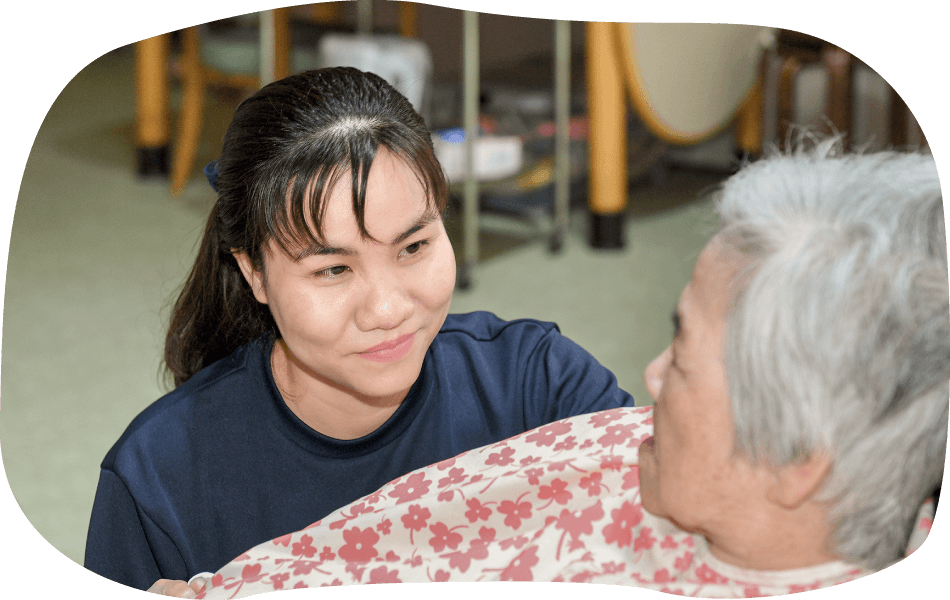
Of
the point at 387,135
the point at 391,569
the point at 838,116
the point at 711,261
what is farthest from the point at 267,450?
the point at 838,116

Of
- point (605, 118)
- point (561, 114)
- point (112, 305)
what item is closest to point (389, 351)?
point (112, 305)

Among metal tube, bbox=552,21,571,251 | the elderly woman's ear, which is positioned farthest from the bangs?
metal tube, bbox=552,21,571,251

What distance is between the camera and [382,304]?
68cm

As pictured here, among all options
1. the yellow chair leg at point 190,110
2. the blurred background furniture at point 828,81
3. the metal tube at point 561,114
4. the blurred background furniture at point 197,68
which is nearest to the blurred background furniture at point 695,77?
the blurred background furniture at point 828,81

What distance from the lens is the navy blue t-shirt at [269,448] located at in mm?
777

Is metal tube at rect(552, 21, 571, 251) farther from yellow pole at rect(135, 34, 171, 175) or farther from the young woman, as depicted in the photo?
yellow pole at rect(135, 34, 171, 175)

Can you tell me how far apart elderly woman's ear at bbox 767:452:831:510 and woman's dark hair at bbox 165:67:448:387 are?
28cm

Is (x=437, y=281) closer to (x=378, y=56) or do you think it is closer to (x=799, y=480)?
(x=799, y=480)

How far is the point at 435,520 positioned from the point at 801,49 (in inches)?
19.3

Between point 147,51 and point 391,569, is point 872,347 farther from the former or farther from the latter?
point 147,51

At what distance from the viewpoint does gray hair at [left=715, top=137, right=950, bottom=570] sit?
Result: 526 millimetres

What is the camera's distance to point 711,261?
22.8 inches

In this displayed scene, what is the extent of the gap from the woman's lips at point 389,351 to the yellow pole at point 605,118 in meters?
1.31

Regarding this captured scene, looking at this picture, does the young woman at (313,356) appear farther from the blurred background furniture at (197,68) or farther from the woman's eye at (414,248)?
the blurred background furniture at (197,68)
